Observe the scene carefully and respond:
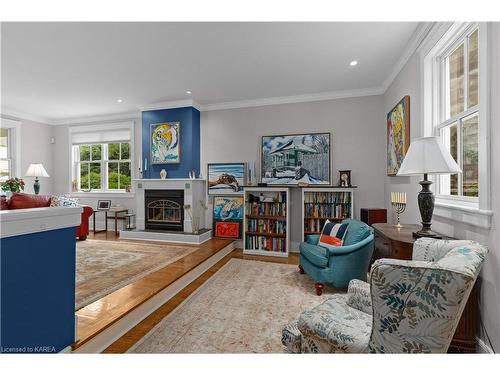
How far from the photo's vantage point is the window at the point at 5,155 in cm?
538

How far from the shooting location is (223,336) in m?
1.97

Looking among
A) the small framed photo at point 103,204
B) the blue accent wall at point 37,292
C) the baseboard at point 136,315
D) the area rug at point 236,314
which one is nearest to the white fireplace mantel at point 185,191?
the small framed photo at point 103,204

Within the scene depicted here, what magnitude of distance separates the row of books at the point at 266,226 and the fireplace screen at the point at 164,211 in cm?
150

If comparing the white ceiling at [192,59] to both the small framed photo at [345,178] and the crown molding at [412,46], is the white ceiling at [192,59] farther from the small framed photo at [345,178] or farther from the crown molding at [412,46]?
the small framed photo at [345,178]

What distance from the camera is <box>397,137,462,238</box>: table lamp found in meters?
1.73

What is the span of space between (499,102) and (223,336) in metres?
2.51

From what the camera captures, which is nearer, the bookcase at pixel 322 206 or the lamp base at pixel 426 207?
the lamp base at pixel 426 207

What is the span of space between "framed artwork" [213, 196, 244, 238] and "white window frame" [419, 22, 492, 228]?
3.20 m

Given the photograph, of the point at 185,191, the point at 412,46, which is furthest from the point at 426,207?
the point at 185,191

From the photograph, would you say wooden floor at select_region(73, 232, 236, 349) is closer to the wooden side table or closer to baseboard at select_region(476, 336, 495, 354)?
the wooden side table

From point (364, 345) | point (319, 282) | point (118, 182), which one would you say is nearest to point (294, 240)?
point (319, 282)

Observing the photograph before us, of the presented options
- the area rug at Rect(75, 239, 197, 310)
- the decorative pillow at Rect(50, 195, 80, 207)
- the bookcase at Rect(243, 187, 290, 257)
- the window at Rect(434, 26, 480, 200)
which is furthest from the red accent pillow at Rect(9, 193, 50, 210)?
the window at Rect(434, 26, 480, 200)

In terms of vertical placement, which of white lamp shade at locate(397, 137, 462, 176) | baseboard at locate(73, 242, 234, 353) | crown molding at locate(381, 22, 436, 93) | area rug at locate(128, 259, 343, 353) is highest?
crown molding at locate(381, 22, 436, 93)

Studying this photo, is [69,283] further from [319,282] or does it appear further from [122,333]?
[319,282]
